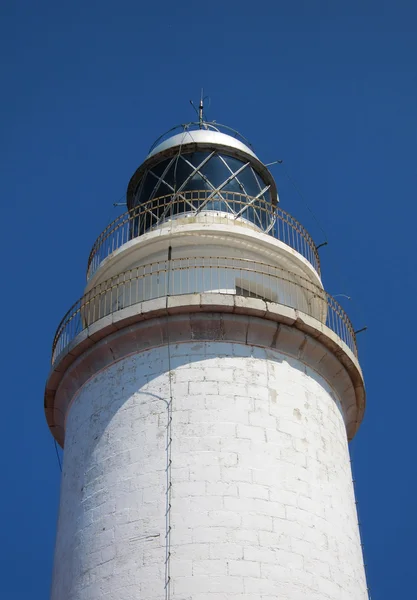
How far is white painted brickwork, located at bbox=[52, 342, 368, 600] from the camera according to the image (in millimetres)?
12922

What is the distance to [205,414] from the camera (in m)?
14.2

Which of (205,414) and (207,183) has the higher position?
(207,183)

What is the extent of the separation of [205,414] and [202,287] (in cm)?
275

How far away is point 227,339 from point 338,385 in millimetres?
2343

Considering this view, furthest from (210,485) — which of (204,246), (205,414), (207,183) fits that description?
(207,183)

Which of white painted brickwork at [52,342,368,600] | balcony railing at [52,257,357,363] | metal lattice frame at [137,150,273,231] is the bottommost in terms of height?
white painted brickwork at [52,342,368,600]

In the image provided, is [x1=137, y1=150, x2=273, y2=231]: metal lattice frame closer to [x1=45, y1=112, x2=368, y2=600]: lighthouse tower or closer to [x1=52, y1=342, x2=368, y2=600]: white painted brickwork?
[x1=45, y1=112, x2=368, y2=600]: lighthouse tower

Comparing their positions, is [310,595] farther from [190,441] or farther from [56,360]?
[56,360]

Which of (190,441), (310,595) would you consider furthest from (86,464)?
(310,595)

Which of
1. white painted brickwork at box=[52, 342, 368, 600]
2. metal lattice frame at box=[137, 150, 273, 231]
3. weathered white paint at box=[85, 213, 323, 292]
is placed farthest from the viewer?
metal lattice frame at box=[137, 150, 273, 231]

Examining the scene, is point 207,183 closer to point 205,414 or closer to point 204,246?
point 204,246

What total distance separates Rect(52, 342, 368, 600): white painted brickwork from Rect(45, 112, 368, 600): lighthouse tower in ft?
0.07

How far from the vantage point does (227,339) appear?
1512 cm

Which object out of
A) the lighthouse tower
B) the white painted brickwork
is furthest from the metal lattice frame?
the white painted brickwork
